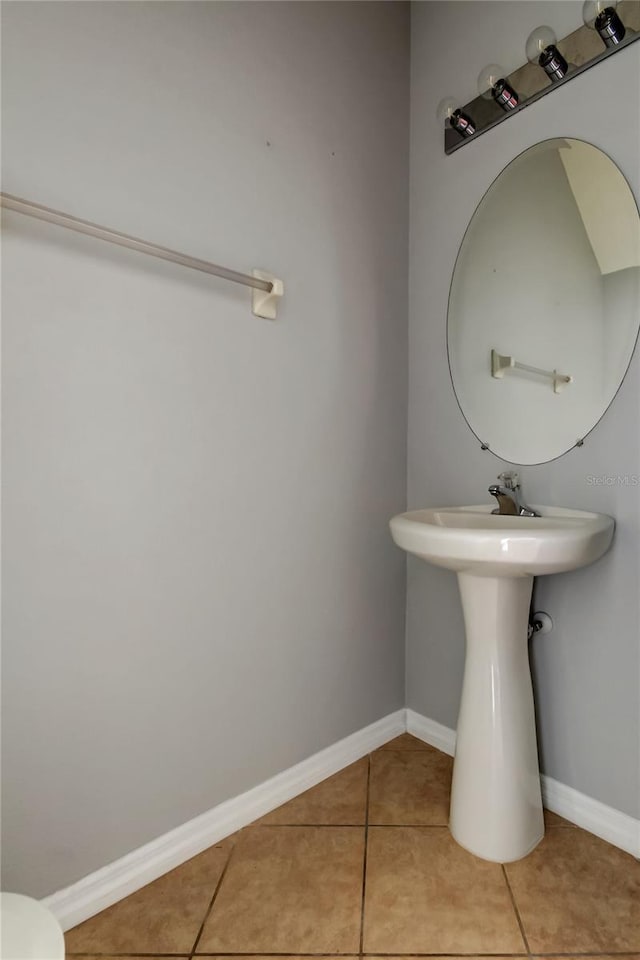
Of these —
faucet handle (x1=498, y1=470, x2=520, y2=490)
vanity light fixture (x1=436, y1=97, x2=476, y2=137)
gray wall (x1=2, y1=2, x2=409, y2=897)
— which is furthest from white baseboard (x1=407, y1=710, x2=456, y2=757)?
vanity light fixture (x1=436, y1=97, x2=476, y2=137)

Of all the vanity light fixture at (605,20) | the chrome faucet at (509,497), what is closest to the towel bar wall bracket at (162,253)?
the chrome faucet at (509,497)

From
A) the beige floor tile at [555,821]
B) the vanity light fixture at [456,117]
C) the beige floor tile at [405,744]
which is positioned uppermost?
the vanity light fixture at [456,117]

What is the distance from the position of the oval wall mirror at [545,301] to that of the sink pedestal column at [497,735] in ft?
1.40

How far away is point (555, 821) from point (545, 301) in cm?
137

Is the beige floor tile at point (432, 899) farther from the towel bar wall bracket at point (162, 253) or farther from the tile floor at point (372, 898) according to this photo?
the towel bar wall bracket at point (162, 253)

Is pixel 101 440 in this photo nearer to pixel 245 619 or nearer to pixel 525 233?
pixel 245 619

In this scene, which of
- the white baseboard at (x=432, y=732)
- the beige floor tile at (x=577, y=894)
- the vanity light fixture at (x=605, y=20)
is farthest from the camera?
the white baseboard at (x=432, y=732)

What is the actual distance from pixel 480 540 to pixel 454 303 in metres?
0.87

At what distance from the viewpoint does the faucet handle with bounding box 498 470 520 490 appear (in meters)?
1.40

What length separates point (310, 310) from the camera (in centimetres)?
139

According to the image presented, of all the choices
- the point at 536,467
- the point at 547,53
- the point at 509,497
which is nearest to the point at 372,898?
the point at 509,497

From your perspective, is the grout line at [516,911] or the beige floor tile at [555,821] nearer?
the grout line at [516,911]

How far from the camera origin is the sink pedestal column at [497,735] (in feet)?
3.77

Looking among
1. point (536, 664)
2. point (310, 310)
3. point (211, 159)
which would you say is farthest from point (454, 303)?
point (536, 664)
